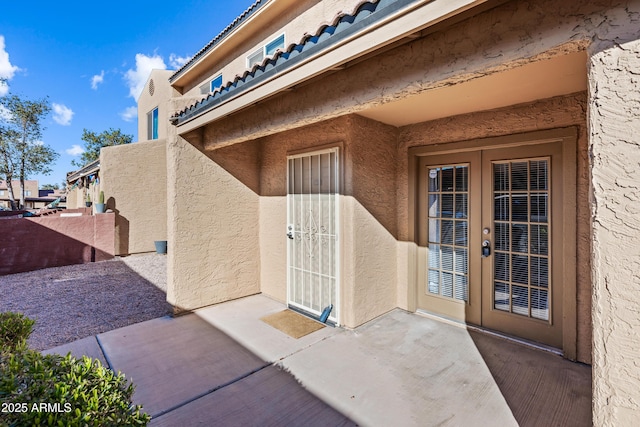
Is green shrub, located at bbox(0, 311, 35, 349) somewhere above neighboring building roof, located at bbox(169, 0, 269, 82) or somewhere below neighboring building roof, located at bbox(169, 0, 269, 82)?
below

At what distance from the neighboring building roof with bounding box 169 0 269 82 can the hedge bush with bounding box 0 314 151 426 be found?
6.95m

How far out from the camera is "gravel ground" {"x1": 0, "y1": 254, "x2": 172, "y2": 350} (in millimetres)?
5828

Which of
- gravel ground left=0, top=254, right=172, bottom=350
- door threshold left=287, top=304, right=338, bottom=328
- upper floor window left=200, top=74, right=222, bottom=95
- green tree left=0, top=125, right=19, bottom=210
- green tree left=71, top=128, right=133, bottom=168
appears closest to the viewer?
door threshold left=287, top=304, right=338, bottom=328

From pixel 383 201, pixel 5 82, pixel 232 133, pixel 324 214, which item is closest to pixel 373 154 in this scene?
pixel 383 201

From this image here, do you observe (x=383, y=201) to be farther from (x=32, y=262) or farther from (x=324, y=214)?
(x=32, y=262)

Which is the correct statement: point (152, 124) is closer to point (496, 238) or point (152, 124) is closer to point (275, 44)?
point (275, 44)

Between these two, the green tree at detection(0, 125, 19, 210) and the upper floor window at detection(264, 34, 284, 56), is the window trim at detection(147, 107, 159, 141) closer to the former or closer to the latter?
the green tree at detection(0, 125, 19, 210)

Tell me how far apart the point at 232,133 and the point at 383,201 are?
10.6 ft

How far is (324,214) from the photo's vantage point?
19.2 feet

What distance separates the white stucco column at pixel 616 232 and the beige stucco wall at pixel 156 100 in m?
18.6

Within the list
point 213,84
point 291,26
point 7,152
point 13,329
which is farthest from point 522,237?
point 7,152

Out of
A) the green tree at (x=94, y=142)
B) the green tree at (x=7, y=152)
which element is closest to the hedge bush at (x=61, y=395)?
the green tree at (x=7, y=152)

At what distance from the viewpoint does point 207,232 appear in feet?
21.6

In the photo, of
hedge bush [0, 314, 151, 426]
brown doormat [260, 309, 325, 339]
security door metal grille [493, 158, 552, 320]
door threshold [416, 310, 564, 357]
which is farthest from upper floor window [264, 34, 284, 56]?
hedge bush [0, 314, 151, 426]
